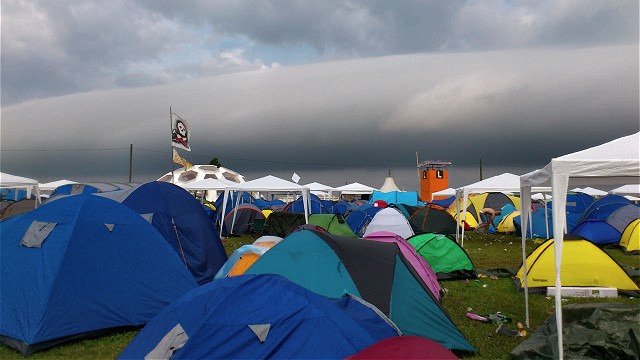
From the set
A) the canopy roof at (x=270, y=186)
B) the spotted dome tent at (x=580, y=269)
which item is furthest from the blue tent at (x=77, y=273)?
the canopy roof at (x=270, y=186)

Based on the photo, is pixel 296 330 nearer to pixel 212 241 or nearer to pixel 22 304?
pixel 22 304

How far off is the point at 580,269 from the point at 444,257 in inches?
127

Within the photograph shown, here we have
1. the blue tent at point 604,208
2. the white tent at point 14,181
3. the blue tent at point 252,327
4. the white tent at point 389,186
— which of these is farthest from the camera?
the white tent at point 389,186

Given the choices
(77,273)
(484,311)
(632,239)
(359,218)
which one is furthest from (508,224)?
(77,273)

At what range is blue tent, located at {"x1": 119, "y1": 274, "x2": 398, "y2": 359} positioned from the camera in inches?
163

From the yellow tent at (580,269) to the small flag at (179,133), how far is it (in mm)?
19900

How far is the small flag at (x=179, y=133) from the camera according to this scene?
25344 mm

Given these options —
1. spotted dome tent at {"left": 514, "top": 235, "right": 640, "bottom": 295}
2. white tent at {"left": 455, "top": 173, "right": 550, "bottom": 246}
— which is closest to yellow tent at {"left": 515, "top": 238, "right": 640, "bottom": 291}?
spotted dome tent at {"left": 514, "top": 235, "right": 640, "bottom": 295}

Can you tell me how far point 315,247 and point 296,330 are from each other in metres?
2.46

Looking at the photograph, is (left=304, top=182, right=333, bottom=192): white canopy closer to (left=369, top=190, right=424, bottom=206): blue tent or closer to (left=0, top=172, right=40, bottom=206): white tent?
(left=369, top=190, right=424, bottom=206): blue tent

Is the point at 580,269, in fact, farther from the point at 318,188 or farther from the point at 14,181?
the point at 318,188

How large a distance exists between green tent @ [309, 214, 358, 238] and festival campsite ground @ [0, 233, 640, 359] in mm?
4868

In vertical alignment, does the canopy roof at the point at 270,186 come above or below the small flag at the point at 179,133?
below

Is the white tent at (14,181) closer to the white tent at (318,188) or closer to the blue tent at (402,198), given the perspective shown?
the white tent at (318,188)
